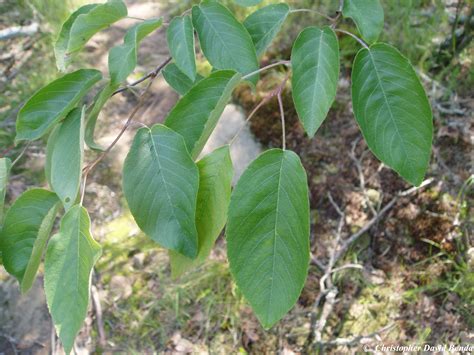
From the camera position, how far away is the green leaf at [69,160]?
624mm

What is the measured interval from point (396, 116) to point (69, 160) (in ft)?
1.52

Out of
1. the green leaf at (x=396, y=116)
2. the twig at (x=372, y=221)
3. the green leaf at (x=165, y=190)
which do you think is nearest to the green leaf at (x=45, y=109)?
the green leaf at (x=165, y=190)

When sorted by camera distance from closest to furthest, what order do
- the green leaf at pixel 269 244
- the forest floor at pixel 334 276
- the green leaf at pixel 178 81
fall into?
the green leaf at pixel 269 244
the green leaf at pixel 178 81
the forest floor at pixel 334 276

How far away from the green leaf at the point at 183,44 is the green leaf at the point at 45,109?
0.16 metres

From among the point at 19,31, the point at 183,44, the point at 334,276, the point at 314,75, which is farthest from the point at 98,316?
the point at 19,31

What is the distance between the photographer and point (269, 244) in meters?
0.56

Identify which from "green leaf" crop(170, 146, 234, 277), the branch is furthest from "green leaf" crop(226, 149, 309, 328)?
the branch

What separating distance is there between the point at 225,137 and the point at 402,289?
3.37 feet

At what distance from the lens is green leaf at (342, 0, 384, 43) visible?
0.68 metres

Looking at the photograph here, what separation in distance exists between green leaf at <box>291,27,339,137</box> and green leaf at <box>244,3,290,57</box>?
0.11 metres

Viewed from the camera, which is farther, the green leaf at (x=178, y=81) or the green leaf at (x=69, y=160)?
the green leaf at (x=178, y=81)

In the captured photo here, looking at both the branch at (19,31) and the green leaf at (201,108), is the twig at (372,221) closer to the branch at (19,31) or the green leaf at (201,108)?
the green leaf at (201,108)

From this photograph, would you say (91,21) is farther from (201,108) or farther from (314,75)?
(314,75)

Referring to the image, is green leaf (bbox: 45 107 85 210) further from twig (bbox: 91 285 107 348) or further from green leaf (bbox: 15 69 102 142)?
twig (bbox: 91 285 107 348)
